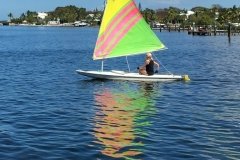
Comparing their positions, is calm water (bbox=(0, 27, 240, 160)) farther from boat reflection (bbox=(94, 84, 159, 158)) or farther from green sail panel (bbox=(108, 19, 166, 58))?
green sail panel (bbox=(108, 19, 166, 58))

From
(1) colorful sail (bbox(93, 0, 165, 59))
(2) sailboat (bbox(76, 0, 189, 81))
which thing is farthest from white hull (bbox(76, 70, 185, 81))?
(1) colorful sail (bbox(93, 0, 165, 59))

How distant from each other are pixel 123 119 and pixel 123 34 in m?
18.6

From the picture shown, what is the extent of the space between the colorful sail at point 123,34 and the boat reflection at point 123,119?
6151mm

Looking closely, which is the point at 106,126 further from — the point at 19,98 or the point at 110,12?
the point at 110,12

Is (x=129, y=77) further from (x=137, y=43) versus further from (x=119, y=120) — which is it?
(x=119, y=120)

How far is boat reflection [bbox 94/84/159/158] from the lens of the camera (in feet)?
63.6

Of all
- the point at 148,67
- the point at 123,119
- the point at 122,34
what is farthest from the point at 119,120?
the point at 122,34

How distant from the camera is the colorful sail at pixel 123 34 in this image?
41719mm

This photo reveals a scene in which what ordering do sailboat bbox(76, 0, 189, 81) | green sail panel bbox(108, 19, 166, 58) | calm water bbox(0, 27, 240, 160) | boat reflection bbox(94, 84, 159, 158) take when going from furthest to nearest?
green sail panel bbox(108, 19, 166, 58) → sailboat bbox(76, 0, 189, 81) → boat reflection bbox(94, 84, 159, 158) → calm water bbox(0, 27, 240, 160)

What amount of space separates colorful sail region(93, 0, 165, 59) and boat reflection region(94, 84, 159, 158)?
20.2 feet

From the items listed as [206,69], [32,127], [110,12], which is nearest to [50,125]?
[32,127]

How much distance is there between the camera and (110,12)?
4159 cm

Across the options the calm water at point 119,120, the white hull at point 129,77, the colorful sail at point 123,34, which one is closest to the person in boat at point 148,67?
the white hull at point 129,77

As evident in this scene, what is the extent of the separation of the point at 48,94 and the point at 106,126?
12004 millimetres
